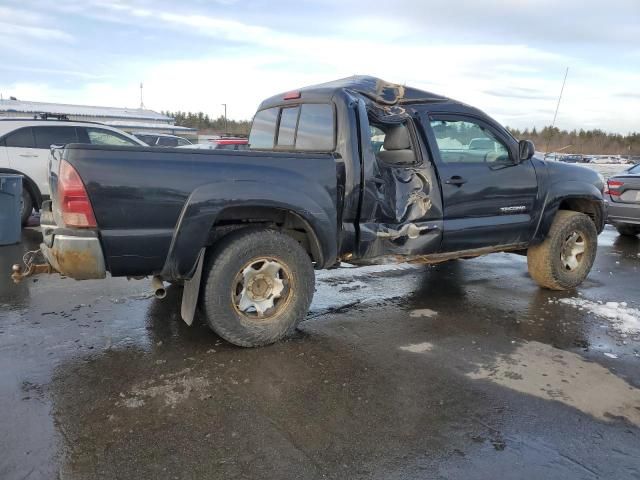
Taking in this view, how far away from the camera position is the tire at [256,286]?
12.9 feet

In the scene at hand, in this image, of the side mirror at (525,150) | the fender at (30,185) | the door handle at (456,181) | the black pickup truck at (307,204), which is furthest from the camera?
the fender at (30,185)

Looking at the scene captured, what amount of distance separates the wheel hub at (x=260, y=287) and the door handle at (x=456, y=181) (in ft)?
6.07

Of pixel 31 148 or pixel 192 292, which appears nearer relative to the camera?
pixel 192 292

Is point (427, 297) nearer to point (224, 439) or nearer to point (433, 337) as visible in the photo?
point (433, 337)

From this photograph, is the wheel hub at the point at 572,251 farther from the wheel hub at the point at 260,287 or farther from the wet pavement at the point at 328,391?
the wheel hub at the point at 260,287

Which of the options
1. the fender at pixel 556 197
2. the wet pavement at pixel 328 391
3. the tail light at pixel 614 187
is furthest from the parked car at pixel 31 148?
the tail light at pixel 614 187

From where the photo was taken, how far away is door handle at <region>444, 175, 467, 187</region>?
194 inches

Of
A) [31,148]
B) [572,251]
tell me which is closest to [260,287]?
[572,251]

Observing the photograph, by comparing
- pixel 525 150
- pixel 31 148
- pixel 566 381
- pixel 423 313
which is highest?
pixel 525 150

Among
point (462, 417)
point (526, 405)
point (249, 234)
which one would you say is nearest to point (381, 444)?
point (462, 417)

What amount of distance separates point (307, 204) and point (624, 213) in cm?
761

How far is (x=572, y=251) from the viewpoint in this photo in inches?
241

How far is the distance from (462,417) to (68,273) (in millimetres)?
2747

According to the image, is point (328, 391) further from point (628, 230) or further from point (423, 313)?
point (628, 230)
